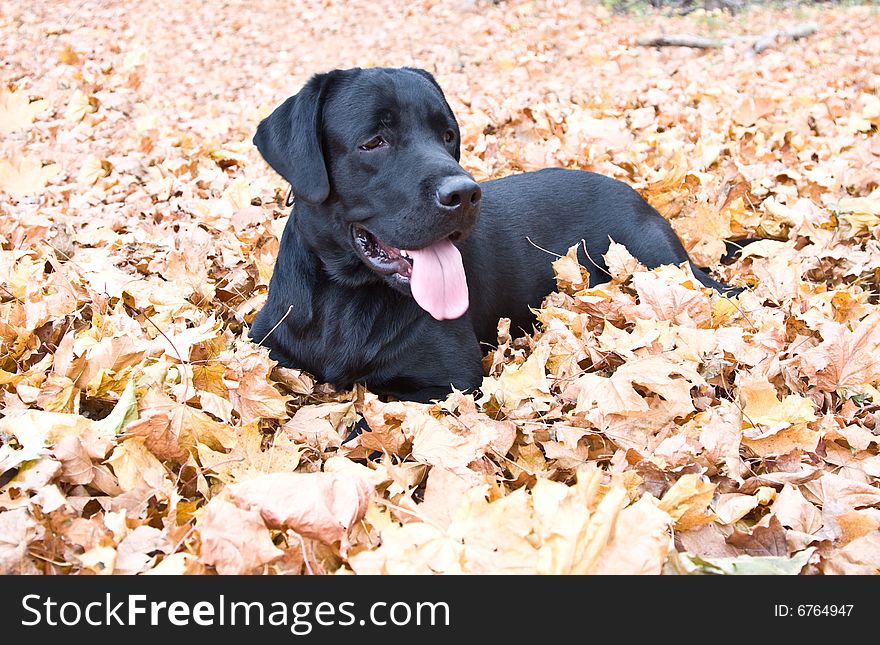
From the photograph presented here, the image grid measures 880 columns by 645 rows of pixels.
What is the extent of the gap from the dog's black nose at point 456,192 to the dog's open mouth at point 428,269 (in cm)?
16

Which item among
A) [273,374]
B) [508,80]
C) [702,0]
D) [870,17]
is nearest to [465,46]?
[508,80]

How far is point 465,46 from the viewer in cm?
1015

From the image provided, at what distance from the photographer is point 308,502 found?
182 cm

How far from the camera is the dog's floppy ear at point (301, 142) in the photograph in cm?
297

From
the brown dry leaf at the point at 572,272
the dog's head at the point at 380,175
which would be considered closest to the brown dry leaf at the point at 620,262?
the brown dry leaf at the point at 572,272

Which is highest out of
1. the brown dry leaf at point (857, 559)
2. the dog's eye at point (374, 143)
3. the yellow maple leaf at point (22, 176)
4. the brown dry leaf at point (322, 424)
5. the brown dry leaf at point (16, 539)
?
the dog's eye at point (374, 143)

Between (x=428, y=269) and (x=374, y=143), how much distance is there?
1.79ft

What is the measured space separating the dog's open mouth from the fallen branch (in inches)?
325

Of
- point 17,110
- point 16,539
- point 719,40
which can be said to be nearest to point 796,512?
point 16,539

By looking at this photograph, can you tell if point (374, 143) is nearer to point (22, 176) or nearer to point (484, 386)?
point (484, 386)

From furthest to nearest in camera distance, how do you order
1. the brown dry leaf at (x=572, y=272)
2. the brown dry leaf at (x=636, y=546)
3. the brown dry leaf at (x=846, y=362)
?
1. the brown dry leaf at (x=572, y=272)
2. the brown dry leaf at (x=846, y=362)
3. the brown dry leaf at (x=636, y=546)

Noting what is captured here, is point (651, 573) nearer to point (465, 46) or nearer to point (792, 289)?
point (792, 289)

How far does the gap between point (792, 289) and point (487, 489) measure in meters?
2.12

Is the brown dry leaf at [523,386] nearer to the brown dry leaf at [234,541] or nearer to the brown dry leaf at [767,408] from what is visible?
the brown dry leaf at [767,408]
